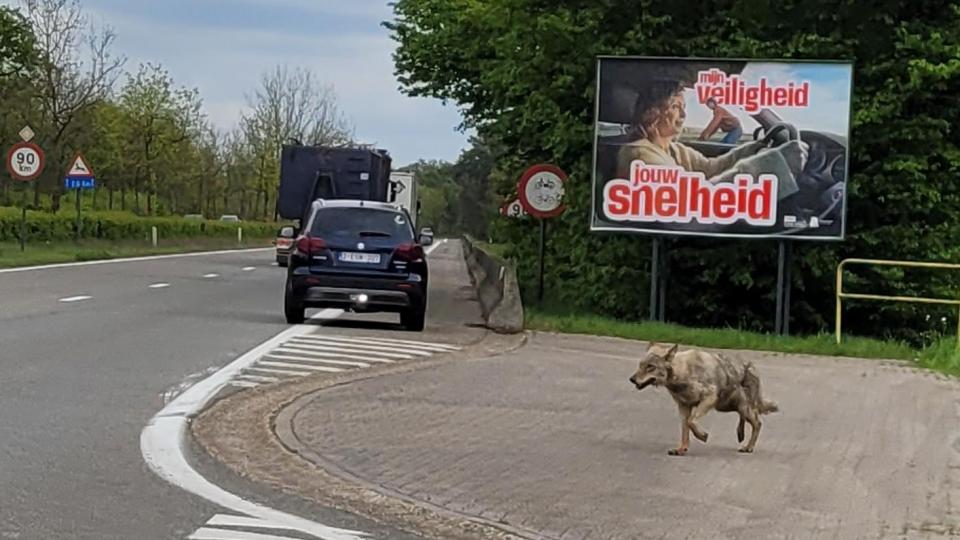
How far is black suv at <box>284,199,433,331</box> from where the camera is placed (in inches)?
807

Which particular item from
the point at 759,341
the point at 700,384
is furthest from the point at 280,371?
the point at 759,341

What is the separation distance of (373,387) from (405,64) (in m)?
30.5

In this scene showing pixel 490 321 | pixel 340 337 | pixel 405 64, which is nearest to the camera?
pixel 340 337

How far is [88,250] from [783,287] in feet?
85.2

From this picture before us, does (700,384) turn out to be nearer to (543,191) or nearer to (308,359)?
(308,359)

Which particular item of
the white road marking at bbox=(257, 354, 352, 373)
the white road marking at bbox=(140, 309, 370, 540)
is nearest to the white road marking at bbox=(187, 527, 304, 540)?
the white road marking at bbox=(140, 309, 370, 540)

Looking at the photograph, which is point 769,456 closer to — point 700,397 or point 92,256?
point 700,397

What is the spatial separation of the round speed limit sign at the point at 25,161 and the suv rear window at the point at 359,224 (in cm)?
1575

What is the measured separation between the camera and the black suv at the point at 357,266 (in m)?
20.5

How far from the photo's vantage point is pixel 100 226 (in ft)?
164

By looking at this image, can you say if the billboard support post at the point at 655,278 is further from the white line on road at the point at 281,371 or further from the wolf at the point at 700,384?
the wolf at the point at 700,384

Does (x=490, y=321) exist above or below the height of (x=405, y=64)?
below

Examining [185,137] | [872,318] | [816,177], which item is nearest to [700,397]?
[816,177]

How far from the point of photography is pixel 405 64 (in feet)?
144
